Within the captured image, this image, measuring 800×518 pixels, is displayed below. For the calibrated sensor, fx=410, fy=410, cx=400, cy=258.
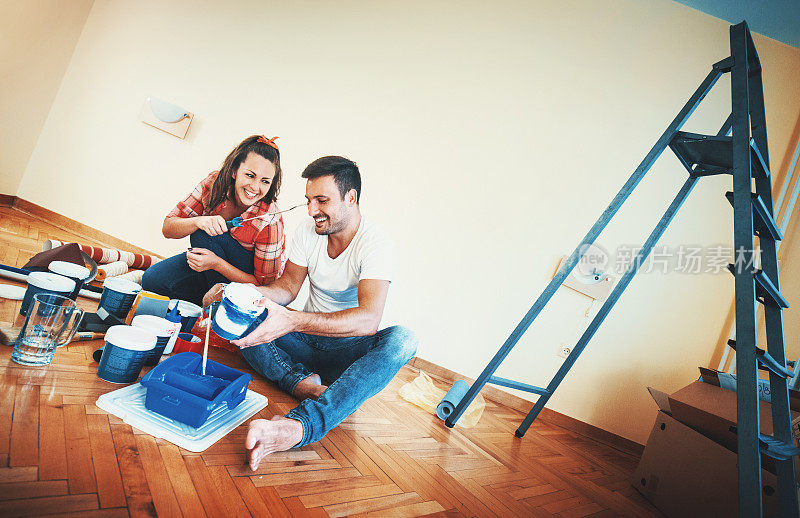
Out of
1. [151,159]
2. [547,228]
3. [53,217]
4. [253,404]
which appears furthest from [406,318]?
[53,217]

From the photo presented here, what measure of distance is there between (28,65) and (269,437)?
3.73m

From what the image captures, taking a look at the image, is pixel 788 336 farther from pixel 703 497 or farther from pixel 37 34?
pixel 37 34

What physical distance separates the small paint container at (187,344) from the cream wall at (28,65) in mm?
2949

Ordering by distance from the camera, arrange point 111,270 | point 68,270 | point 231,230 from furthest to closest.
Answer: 1. point 111,270
2. point 231,230
3. point 68,270

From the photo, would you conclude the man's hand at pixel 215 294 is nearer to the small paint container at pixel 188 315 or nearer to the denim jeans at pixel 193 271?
the small paint container at pixel 188 315

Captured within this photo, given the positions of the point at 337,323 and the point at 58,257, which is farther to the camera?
the point at 58,257

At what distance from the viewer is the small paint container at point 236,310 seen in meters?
1.04

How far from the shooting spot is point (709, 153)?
150 cm

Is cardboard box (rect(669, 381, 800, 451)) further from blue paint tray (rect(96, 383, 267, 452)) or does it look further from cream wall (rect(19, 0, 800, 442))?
blue paint tray (rect(96, 383, 267, 452))

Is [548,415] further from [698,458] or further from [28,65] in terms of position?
[28,65]

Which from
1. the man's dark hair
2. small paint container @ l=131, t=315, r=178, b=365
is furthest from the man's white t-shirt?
small paint container @ l=131, t=315, r=178, b=365

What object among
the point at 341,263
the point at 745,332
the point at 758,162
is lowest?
the point at 341,263

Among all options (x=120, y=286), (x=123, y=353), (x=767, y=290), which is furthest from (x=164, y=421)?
(x=767, y=290)

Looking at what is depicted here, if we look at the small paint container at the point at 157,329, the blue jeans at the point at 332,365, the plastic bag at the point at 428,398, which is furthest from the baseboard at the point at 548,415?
the small paint container at the point at 157,329
